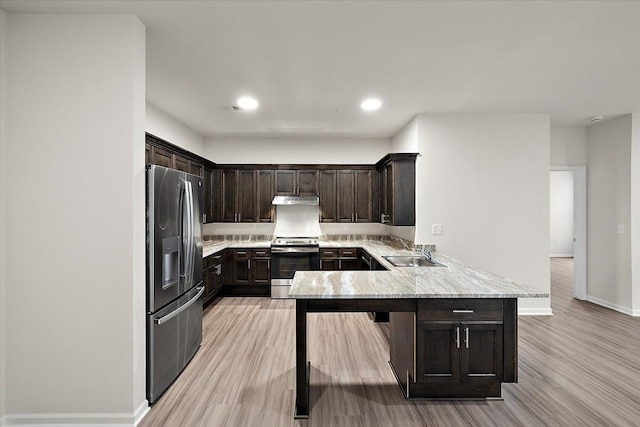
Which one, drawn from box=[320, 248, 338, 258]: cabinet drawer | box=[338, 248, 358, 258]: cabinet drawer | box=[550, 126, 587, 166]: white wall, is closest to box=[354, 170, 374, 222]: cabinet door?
box=[338, 248, 358, 258]: cabinet drawer

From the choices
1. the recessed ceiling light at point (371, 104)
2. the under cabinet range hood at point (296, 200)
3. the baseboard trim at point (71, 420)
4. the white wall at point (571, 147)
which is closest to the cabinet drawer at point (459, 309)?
the baseboard trim at point (71, 420)

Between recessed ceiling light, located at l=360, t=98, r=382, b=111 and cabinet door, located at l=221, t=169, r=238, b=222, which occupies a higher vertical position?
recessed ceiling light, located at l=360, t=98, r=382, b=111

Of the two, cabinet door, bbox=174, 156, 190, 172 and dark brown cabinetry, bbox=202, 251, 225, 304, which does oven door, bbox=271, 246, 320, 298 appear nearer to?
dark brown cabinetry, bbox=202, 251, 225, 304

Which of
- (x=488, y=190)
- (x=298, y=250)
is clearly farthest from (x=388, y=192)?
(x=298, y=250)

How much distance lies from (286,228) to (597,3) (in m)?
4.88

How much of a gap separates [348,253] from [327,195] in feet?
3.69

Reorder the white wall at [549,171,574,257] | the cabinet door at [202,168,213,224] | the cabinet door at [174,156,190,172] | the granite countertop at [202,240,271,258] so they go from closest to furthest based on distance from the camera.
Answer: the cabinet door at [174,156,190,172], the granite countertop at [202,240,271,258], the cabinet door at [202,168,213,224], the white wall at [549,171,574,257]

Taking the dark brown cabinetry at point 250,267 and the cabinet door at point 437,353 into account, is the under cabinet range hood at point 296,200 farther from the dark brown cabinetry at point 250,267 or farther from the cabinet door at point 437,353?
the cabinet door at point 437,353

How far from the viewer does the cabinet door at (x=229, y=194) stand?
5.67 meters

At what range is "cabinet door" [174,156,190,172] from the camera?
13.0 ft

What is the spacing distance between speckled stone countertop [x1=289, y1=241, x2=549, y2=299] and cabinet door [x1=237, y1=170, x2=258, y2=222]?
10.2 ft

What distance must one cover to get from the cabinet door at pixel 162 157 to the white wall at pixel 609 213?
20.4ft

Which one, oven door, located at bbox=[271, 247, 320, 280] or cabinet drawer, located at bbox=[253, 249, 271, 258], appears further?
cabinet drawer, located at bbox=[253, 249, 271, 258]

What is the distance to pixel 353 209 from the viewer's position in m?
5.74
